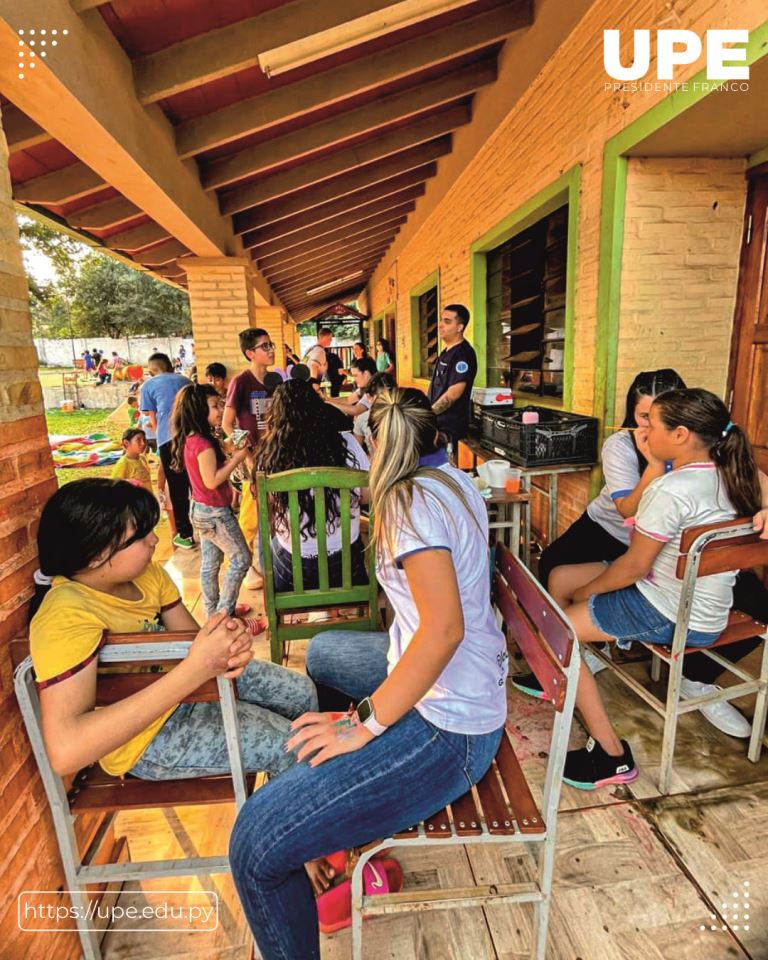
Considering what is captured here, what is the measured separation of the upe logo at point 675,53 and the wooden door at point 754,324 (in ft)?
3.05

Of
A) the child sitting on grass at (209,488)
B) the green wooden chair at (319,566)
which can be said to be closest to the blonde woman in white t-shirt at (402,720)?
the green wooden chair at (319,566)

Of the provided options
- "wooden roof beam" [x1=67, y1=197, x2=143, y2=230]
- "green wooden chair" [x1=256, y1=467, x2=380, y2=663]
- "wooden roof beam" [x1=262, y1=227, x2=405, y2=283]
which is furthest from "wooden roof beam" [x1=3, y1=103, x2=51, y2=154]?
"wooden roof beam" [x1=262, y1=227, x2=405, y2=283]

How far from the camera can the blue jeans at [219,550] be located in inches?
125

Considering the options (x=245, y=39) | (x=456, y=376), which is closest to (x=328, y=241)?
(x=456, y=376)

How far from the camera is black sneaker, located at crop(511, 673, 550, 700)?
2550 mm

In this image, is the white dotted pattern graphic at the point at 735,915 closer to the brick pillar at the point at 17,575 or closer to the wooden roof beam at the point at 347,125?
the brick pillar at the point at 17,575

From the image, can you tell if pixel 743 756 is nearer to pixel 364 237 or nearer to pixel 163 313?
pixel 364 237

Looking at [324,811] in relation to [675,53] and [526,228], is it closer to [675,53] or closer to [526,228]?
[675,53]

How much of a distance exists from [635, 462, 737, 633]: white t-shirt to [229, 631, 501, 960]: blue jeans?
1.07 m

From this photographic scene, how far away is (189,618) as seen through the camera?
5.51 ft

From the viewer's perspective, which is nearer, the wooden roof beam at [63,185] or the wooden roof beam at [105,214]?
the wooden roof beam at [63,185]

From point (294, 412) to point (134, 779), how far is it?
165 centimetres

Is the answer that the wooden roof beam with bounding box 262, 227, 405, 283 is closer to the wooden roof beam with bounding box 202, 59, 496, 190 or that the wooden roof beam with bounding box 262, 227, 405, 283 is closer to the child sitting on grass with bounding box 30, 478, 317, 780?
the wooden roof beam with bounding box 202, 59, 496, 190

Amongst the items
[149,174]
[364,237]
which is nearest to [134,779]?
[149,174]
